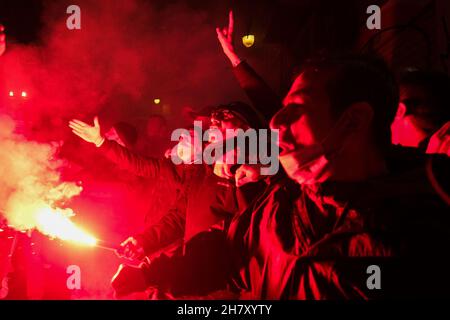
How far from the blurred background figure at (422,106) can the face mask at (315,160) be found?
1.28m

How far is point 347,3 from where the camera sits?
8156 millimetres

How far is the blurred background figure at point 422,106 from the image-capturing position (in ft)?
10.8

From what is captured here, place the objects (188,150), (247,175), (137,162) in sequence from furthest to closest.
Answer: (137,162) → (188,150) → (247,175)

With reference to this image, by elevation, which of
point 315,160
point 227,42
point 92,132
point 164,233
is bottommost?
point 164,233

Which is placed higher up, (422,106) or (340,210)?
(422,106)

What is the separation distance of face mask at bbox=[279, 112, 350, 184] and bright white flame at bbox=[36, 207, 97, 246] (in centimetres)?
227

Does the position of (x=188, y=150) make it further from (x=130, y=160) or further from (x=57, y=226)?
(x=57, y=226)

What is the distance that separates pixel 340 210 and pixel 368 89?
2.36ft

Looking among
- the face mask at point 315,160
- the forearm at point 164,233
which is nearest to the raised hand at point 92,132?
the forearm at point 164,233

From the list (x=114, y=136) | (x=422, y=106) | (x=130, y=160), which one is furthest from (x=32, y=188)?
(x=422, y=106)

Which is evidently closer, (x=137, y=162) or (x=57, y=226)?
(x=57, y=226)

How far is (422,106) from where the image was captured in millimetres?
3322

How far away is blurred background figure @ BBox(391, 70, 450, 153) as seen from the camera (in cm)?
330
